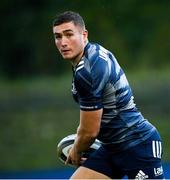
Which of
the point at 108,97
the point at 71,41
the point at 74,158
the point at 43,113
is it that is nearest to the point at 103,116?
the point at 108,97

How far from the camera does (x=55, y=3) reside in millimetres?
12180

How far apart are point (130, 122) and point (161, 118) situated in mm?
6421

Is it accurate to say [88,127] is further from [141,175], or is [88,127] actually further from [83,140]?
[141,175]

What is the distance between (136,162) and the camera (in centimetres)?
423

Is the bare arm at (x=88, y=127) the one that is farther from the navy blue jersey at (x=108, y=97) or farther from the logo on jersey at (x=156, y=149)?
the logo on jersey at (x=156, y=149)

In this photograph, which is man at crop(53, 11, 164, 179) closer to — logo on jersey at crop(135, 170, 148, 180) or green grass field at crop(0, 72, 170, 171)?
logo on jersey at crop(135, 170, 148, 180)

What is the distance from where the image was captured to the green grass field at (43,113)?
9.92 m

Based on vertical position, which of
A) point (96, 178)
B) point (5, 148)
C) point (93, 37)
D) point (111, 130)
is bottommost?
point (5, 148)

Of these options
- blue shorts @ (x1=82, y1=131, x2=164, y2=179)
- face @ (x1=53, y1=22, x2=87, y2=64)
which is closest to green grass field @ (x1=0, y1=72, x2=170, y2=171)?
blue shorts @ (x1=82, y1=131, x2=164, y2=179)

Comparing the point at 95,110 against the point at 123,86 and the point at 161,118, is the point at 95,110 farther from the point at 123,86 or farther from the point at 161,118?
the point at 161,118

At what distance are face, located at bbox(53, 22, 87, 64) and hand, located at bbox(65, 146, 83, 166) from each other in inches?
19.7

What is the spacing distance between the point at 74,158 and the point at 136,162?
344 millimetres

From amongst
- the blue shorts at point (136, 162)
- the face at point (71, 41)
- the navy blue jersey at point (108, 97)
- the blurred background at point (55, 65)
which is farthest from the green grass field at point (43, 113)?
the face at point (71, 41)

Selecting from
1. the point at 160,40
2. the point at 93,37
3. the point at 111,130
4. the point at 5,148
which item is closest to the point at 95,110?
the point at 111,130
